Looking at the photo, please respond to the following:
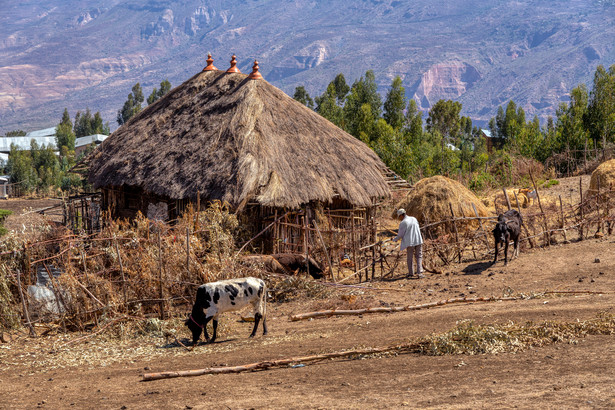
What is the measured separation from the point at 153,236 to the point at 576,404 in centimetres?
801

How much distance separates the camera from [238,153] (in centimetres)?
1549

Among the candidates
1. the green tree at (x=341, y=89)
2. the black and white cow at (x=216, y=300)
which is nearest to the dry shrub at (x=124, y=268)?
the black and white cow at (x=216, y=300)

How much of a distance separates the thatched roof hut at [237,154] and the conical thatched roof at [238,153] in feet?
0.09

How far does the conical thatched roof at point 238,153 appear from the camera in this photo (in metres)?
15.1

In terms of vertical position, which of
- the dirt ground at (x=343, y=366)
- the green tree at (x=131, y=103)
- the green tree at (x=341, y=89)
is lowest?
the dirt ground at (x=343, y=366)

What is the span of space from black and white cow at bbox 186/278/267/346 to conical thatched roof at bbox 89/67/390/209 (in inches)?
187

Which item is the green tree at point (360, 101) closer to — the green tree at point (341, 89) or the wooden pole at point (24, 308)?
the green tree at point (341, 89)

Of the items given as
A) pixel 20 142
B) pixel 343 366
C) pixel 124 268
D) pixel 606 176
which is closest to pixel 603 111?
pixel 606 176

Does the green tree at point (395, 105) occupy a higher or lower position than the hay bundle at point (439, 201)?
higher

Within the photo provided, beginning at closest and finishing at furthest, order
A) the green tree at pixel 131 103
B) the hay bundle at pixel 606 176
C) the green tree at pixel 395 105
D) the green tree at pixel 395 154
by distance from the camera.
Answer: the hay bundle at pixel 606 176 < the green tree at pixel 395 154 < the green tree at pixel 395 105 < the green tree at pixel 131 103

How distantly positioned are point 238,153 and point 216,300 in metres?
6.36

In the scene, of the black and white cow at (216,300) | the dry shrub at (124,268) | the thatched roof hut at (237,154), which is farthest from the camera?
the thatched roof hut at (237,154)

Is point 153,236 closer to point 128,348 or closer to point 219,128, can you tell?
point 128,348

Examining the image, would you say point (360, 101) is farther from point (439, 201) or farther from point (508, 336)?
point (508, 336)
